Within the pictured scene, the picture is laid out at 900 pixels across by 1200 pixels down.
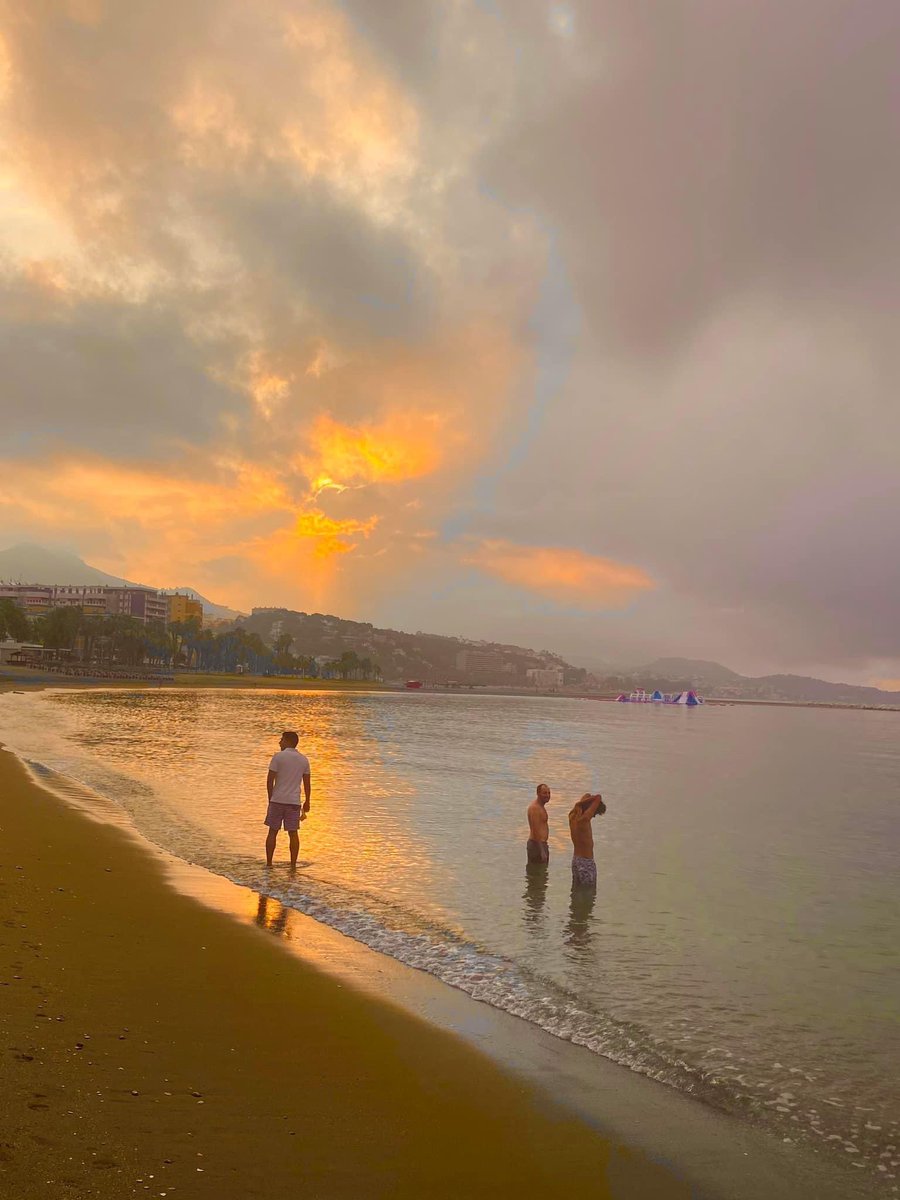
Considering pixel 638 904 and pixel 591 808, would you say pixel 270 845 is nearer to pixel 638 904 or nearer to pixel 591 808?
pixel 591 808

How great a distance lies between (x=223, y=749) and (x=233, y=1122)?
38.4 metres

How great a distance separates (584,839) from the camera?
15.8m

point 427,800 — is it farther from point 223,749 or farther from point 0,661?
point 0,661

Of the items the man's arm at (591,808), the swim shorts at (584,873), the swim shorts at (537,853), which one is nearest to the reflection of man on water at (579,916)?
the swim shorts at (584,873)

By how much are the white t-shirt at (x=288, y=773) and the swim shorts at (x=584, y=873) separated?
558 centimetres

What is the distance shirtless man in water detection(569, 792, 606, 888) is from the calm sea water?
0.42 m

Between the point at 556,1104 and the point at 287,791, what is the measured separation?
983 cm

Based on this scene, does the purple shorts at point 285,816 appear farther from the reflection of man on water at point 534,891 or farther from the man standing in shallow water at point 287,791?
the reflection of man on water at point 534,891

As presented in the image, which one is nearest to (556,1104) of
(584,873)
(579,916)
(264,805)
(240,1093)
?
(240,1093)

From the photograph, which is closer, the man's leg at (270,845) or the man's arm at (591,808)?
the man's arm at (591,808)

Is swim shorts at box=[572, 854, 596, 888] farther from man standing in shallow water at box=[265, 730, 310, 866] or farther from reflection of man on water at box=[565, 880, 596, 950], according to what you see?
man standing in shallow water at box=[265, 730, 310, 866]

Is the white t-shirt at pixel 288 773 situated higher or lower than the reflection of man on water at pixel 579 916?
higher

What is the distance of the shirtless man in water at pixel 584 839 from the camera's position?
51.1ft

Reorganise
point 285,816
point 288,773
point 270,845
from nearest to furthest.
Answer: point 288,773
point 285,816
point 270,845
